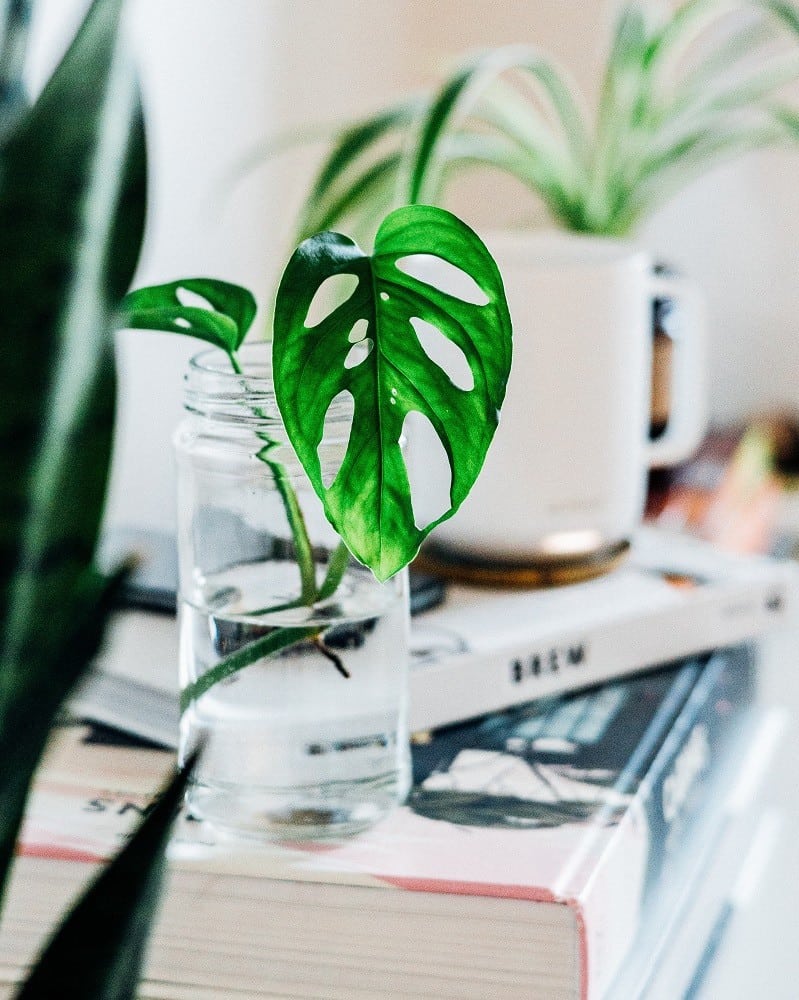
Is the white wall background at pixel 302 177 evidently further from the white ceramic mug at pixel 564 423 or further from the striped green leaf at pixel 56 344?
the striped green leaf at pixel 56 344

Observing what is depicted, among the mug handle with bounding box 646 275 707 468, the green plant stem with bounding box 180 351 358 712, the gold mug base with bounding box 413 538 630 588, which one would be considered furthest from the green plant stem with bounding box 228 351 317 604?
the mug handle with bounding box 646 275 707 468

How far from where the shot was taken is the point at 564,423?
1.99 ft

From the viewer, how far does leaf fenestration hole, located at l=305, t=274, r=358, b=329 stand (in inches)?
27.3

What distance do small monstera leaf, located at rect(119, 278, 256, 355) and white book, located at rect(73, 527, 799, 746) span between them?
0.55ft

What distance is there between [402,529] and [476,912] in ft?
0.40

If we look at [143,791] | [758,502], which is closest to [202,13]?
[758,502]

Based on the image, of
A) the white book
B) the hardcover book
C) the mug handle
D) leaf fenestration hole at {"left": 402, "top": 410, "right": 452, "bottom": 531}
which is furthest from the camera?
the mug handle

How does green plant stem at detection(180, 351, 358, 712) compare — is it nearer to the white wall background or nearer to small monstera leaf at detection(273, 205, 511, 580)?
small monstera leaf at detection(273, 205, 511, 580)

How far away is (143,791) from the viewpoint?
452 mm

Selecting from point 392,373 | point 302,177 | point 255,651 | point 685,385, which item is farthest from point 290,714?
point 302,177

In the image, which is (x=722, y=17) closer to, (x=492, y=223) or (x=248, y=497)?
(x=492, y=223)

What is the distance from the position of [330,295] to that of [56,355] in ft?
1.96

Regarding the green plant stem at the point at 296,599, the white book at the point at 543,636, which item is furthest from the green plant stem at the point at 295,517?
the white book at the point at 543,636

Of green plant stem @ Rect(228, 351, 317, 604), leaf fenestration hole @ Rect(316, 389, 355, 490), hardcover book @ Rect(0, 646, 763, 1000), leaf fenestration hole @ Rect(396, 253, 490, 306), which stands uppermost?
leaf fenestration hole @ Rect(396, 253, 490, 306)
